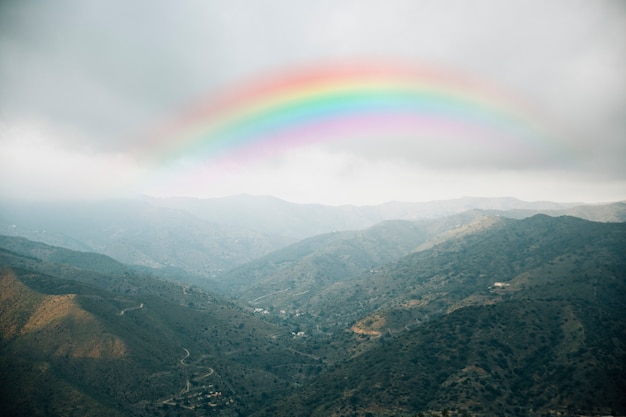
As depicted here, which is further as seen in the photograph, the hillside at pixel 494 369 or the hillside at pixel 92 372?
the hillside at pixel 92 372

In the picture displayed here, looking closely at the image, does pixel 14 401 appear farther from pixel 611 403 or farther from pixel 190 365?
pixel 611 403

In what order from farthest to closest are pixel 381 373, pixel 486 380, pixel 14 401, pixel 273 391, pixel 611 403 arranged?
1. pixel 273 391
2. pixel 381 373
3. pixel 486 380
4. pixel 14 401
5. pixel 611 403

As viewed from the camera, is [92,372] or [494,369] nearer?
[494,369]

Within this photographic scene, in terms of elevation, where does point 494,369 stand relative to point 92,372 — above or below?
above

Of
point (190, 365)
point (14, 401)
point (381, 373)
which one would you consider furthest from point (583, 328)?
point (14, 401)

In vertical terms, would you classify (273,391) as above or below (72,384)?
below

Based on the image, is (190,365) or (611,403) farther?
(190,365)

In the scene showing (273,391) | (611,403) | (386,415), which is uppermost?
(611,403)

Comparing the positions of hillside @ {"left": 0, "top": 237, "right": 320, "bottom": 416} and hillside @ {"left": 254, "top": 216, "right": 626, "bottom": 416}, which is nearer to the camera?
hillside @ {"left": 254, "top": 216, "right": 626, "bottom": 416}

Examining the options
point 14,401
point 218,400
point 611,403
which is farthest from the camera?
point 218,400
